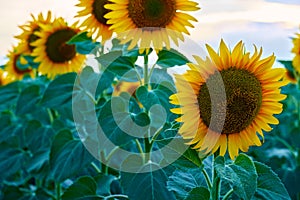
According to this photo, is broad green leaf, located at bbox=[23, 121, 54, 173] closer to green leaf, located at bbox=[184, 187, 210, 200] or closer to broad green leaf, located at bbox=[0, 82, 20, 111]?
broad green leaf, located at bbox=[0, 82, 20, 111]

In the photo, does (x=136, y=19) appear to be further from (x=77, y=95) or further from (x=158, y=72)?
(x=77, y=95)

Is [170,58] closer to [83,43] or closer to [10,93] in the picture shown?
[83,43]

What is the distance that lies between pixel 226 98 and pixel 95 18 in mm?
553

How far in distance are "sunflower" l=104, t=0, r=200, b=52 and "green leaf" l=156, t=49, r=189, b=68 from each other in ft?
0.04

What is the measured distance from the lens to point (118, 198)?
125cm

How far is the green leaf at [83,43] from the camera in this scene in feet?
4.47

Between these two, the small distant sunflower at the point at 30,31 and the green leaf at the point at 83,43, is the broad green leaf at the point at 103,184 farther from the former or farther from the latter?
the small distant sunflower at the point at 30,31

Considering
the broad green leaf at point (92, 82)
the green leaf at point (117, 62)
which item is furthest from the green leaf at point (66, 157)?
the green leaf at point (117, 62)

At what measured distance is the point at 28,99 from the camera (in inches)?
68.5

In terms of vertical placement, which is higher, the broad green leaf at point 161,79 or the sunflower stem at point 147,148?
the broad green leaf at point 161,79

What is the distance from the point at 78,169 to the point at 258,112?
1.74ft

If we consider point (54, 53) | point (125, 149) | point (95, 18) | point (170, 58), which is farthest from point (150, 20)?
point (54, 53)

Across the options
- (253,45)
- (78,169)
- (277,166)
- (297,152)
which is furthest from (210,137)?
(297,152)

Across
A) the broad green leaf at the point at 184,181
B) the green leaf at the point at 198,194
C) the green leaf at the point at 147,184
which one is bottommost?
the green leaf at the point at 147,184
